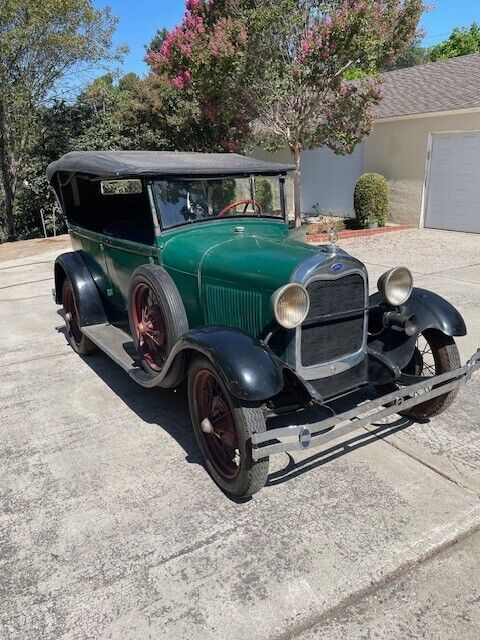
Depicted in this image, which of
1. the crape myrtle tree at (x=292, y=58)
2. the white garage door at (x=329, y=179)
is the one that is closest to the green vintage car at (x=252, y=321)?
the crape myrtle tree at (x=292, y=58)

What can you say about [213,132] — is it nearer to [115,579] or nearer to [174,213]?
[174,213]

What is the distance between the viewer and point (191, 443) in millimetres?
3428

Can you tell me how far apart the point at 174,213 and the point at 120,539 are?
2275 mm

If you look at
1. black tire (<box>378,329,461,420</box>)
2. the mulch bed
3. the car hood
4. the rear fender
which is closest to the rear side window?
the rear fender

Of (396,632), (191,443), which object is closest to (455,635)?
(396,632)

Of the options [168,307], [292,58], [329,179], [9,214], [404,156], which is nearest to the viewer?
[168,307]

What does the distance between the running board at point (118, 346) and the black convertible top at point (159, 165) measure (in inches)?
53.9

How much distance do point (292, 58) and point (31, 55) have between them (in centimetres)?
691

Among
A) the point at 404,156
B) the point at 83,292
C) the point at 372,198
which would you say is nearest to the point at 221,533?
the point at 83,292

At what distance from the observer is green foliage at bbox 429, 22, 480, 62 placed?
88.5 ft

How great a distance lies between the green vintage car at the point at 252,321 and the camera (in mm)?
2691

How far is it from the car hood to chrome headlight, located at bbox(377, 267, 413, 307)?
1.54ft

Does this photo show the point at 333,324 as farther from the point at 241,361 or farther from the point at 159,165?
the point at 159,165

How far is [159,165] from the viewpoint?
3734 mm
